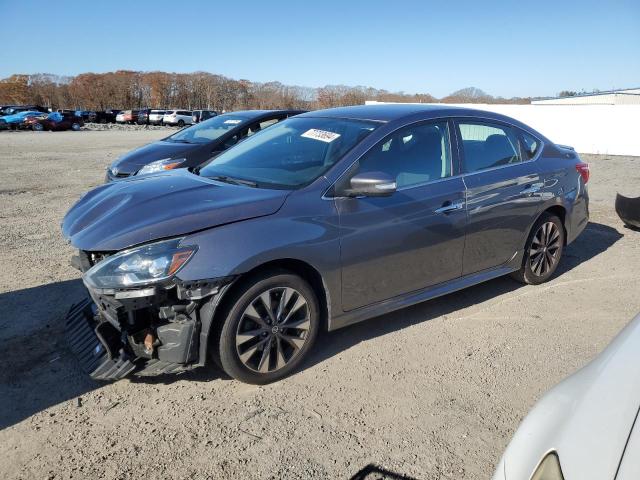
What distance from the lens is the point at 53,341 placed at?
3896 mm

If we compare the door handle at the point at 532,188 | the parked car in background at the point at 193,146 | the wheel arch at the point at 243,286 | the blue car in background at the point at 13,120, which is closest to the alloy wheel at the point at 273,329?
the wheel arch at the point at 243,286

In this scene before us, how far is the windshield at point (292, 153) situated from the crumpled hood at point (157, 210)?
274mm

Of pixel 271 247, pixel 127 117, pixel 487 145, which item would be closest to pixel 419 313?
pixel 487 145

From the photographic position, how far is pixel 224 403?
3.18 m

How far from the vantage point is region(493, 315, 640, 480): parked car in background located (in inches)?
52.5

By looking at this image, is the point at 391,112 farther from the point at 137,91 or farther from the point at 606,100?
the point at 137,91

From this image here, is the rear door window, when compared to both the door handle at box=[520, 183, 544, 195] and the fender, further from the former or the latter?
the fender

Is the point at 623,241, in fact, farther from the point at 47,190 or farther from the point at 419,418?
the point at 47,190

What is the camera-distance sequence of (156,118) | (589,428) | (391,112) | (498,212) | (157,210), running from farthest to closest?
(156,118) < (498,212) < (391,112) < (157,210) < (589,428)

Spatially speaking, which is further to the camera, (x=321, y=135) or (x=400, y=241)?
(x=321, y=135)

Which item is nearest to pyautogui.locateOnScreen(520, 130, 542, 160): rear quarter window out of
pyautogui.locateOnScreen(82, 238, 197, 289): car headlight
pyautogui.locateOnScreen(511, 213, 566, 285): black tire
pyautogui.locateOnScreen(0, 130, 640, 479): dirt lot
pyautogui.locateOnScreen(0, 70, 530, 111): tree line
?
pyautogui.locateOnScreen(511, 213, 566, 285): black tire

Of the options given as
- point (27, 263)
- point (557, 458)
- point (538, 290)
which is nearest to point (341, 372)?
point (557, 458)

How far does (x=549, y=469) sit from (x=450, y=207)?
9.24 ft

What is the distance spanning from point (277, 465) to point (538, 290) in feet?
11.5
